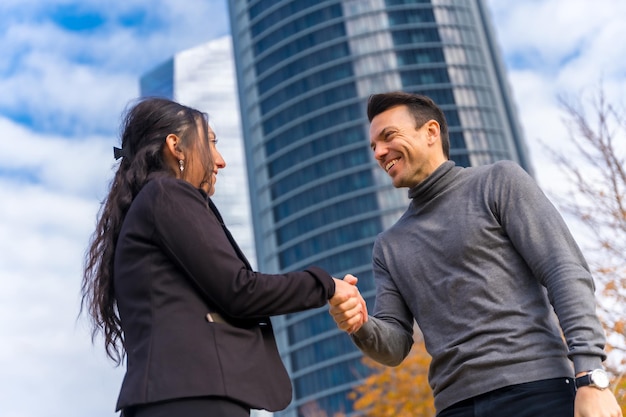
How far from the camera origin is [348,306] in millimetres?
3008

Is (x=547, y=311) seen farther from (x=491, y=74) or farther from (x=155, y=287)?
(x=491, y=74)

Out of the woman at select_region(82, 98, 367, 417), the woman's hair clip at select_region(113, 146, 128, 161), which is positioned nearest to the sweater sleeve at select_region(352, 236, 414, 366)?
the woman at select_region(82, 98, 367, 417)

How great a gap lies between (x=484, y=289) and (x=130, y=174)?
4.65ft

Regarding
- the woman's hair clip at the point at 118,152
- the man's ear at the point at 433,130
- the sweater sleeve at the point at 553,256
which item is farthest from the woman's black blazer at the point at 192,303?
the man's ear at the point at 433,130

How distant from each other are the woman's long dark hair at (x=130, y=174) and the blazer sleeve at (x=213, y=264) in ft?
0.65

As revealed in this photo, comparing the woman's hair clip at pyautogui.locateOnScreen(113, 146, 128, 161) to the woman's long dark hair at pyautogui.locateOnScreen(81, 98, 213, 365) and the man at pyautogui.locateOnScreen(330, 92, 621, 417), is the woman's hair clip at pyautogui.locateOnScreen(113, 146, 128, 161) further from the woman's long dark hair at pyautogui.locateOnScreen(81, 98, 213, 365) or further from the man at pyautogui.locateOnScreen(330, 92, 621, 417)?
the man at pyautogui.locateOnScreen(330, 92, 621, 417)

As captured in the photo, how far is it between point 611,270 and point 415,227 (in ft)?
21.9

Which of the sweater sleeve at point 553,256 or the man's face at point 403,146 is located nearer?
the sweater sleeve at point 553,256

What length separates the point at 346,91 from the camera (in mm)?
81312

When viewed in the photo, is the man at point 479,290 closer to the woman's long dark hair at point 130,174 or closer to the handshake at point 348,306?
the handshake at point 348,306

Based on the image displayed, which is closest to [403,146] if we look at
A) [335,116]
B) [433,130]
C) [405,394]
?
[433,130]

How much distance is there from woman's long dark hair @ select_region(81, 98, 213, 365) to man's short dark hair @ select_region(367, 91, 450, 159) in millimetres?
1056

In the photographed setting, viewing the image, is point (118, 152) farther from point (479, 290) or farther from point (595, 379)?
point (595, 379)

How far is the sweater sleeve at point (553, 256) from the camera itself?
2.79m
